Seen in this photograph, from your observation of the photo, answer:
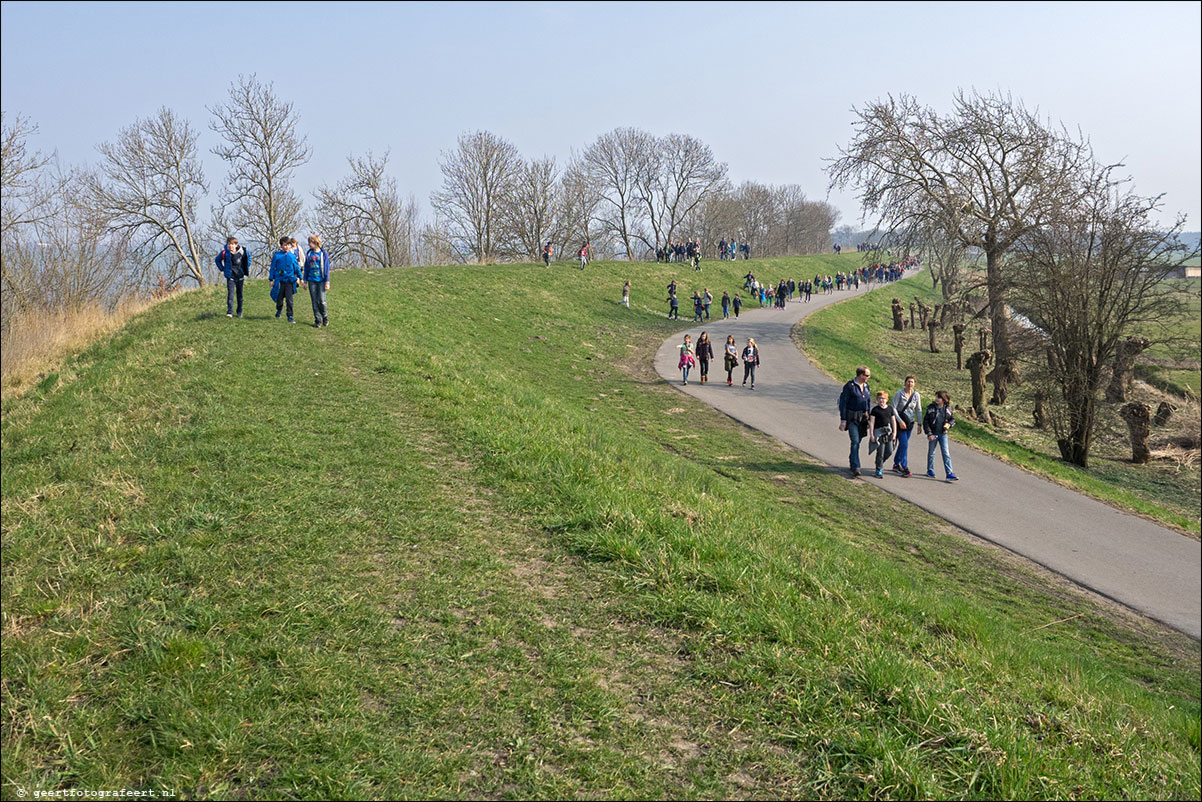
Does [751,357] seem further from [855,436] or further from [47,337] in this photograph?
[47,337]

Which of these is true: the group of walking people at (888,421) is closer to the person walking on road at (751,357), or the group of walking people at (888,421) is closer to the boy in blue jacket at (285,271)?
the person walking on road at (751,357)

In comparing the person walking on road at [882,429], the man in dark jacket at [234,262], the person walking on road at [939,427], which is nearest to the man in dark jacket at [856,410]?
the person walking on road at [882,429]

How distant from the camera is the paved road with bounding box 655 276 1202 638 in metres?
8.30

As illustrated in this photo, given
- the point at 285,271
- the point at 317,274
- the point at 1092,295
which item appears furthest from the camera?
the point at 1092,295

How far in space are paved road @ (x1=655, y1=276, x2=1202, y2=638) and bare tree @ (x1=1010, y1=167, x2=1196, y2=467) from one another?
5398 millimetres

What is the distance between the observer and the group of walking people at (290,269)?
46.4 feet

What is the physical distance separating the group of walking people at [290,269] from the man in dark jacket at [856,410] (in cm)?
1071

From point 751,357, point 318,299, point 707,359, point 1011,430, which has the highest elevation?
point 318,299

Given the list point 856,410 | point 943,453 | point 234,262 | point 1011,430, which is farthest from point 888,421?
point 234,262

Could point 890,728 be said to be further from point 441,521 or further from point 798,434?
point 798,434

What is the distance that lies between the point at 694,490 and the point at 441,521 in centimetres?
349

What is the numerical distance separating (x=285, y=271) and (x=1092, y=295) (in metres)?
19.6

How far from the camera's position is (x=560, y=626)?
4695 millimetres

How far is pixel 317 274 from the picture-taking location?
46.9 ft
